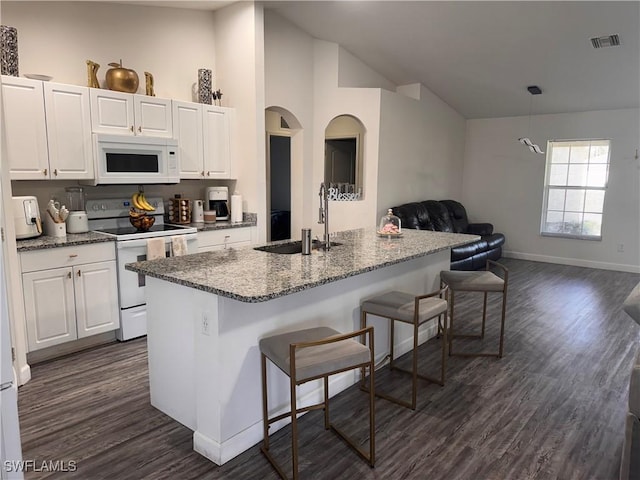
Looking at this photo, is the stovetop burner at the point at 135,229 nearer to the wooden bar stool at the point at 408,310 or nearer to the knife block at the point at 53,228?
the knife block at the point at 53,228

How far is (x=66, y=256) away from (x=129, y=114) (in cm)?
141

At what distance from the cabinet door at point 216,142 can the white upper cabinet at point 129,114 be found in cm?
42

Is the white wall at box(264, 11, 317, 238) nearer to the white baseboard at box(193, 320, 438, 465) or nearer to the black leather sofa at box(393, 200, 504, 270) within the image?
the black leather sofa at box(393, 200, 504, 270)

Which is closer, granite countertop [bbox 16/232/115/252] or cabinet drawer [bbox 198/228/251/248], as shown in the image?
granite countertop [bbox 16/232/115/252]

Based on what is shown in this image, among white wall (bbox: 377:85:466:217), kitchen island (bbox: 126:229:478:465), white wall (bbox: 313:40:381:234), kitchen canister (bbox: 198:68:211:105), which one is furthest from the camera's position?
white wall (bbox: 377:85:466:217)

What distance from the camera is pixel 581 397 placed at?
2904mm

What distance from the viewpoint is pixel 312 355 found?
80.4 inches

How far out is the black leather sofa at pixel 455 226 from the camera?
604cm

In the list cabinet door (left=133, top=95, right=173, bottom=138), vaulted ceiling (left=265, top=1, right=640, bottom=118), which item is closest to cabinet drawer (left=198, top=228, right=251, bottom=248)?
cabinet door (left=133, top=95, right=173, bottom=138)

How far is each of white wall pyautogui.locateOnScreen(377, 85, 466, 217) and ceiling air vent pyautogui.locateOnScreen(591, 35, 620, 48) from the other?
2.29m

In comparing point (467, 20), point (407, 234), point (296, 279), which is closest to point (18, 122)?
point (296, 279)

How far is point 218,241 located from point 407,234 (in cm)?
188

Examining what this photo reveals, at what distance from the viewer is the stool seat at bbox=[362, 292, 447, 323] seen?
2674 mm

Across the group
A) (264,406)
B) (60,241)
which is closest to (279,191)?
(60,241)
